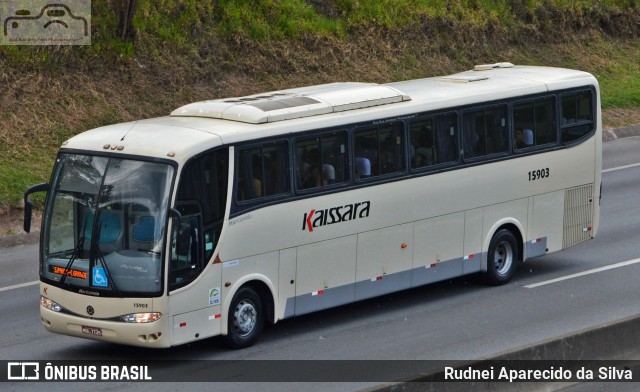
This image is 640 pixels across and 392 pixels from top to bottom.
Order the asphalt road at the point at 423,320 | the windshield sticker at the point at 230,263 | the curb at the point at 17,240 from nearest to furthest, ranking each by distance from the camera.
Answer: the windshield sticker at the point at 230,263
the asphalt road at the point at 423,320
the curb at the point at 17,240

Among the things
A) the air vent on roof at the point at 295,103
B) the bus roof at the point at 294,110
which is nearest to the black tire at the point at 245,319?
the bus roof at the point at 294,110

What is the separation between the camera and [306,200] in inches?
587

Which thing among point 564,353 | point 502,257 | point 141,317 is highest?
point 564,353

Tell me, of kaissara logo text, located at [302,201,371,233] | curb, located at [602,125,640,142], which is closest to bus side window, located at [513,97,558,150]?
kaissara logo text, located at [302,201,371,233]

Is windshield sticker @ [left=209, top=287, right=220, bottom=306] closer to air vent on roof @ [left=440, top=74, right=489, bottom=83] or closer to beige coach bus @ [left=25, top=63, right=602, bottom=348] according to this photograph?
beige coach bus @ [left=25, top=63, right=602, bottom=348]

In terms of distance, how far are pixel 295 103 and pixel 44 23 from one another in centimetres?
1258

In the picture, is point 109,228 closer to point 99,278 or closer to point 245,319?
point 99,278

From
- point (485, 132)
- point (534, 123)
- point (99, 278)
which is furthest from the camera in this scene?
point (534, 123)

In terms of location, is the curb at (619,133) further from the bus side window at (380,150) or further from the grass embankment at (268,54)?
the bus side window at (380,150)

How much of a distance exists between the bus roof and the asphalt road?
2.48 m

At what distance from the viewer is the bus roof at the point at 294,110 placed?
546 inches

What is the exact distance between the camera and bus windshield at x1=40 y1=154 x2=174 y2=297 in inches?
527

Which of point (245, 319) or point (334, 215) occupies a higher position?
point (334, 215)

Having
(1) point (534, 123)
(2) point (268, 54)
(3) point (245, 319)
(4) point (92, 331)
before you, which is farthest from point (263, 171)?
(2) point (268, 54)
